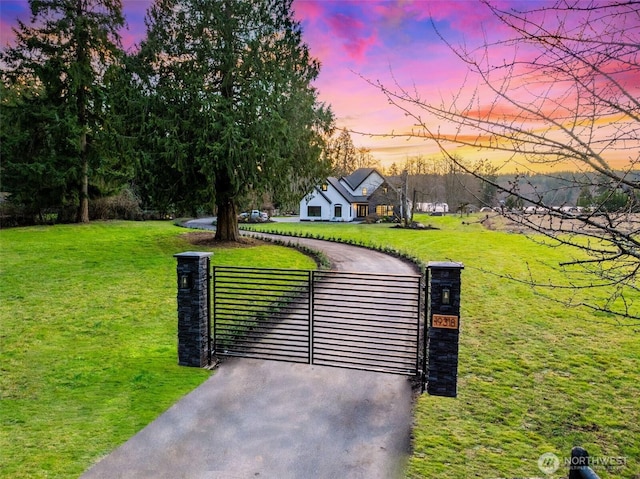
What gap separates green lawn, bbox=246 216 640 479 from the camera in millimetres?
4117

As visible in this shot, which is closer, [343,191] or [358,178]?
[343,191]

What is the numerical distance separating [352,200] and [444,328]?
35884 mm

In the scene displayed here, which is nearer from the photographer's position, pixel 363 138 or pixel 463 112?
pixel 463 112

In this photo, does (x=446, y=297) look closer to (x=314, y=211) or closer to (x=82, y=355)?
(x=82, y=355)

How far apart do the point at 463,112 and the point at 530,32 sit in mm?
621

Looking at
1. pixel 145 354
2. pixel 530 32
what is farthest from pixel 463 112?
pixel 145 354

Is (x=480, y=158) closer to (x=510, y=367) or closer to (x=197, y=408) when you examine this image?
(x=197, y=408)

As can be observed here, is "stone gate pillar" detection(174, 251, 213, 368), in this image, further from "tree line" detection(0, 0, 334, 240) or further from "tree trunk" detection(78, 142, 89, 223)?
"tree trunk" detection(78, 142, 89, 223)

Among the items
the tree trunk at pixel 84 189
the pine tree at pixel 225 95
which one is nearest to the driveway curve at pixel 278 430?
the pine tree at pixel 225 95

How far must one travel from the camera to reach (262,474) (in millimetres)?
3814

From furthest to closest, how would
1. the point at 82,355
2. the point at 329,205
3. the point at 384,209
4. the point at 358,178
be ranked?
1. the point at 358,178
2. the point at 384,209
3. the point at 329,205
4. the point at 82,355

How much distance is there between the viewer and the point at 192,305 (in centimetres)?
640

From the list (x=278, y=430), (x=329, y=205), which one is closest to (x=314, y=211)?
(x=329, y=205)

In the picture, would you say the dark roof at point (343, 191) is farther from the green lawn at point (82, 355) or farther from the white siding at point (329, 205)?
the green lawn at point (82, 355)
